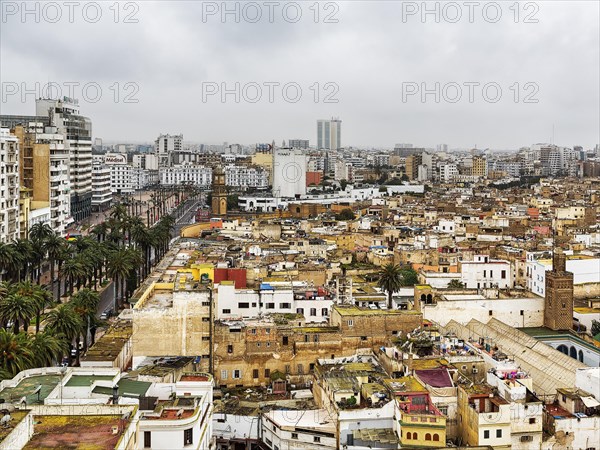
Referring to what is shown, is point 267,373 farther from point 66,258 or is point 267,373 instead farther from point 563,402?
point 66,258

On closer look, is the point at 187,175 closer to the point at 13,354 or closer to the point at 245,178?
the point at 245,178

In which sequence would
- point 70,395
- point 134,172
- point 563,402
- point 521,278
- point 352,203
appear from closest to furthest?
point 70,395
point 563,402
point 521,278
point 352,203
point 134,172

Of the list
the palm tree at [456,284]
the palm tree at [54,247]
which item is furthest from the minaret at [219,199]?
the palm tree at [456,284]

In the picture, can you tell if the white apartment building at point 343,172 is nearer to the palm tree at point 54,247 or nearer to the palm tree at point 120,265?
the palm tree at point 54,247

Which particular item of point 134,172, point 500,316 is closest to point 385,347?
point 500,316

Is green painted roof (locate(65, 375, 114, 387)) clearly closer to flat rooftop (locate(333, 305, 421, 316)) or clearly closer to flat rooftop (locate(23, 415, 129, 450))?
flat rooftop (locate(23, 415, 129, 450))
